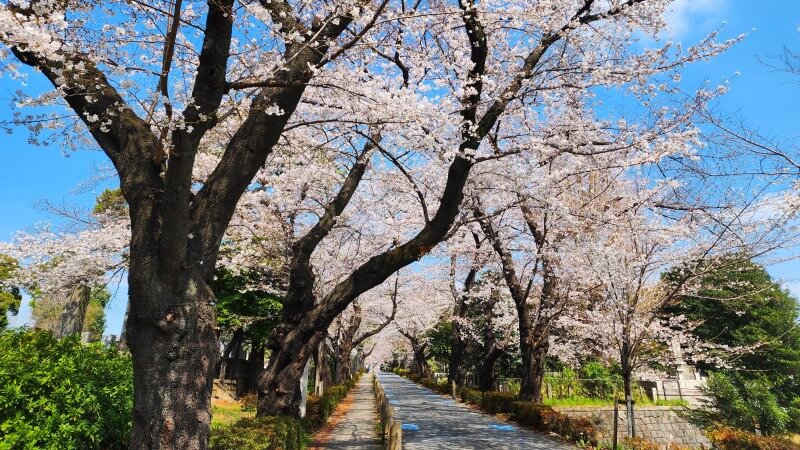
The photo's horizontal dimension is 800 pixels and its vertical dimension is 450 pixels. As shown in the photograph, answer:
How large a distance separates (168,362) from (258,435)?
2.43 metres

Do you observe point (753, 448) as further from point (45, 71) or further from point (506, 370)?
point (506, 370)

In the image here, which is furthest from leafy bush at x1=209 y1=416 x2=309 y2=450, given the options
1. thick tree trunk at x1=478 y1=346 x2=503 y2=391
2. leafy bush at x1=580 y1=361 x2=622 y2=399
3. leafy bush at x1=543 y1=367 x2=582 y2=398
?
leafy bush at x1=580 y1=361 x2=622 y2=399

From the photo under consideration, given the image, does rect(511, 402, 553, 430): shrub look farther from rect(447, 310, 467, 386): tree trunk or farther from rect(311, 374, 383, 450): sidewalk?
rect(447, 310, 467, 386): tree trunk

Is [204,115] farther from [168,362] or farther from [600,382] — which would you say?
[600,382]

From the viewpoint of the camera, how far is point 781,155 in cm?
627

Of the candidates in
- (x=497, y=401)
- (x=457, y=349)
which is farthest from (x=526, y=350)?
(x=457, y=349)

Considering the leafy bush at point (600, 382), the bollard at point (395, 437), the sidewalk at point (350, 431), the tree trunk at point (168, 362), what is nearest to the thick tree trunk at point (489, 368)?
the leafy bush at point (600, 382)

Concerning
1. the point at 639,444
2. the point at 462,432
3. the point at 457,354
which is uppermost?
the point at 457,354

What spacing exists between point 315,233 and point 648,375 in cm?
1887

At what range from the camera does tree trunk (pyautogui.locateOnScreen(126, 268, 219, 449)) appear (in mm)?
3744

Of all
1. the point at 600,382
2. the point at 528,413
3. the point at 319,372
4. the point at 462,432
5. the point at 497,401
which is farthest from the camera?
the point at 600,382

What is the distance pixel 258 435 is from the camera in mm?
5824

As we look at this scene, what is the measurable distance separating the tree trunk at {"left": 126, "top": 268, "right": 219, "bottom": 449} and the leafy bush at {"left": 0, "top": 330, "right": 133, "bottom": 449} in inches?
35.5

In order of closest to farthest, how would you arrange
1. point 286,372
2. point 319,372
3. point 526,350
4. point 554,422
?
point 286,372
point 554,422
point 526,350
point 319,372
